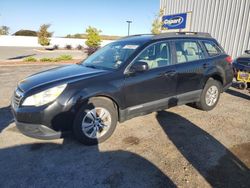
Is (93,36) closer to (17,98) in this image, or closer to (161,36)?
(161,36)

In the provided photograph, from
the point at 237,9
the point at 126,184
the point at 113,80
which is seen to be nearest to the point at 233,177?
the point at 126,184

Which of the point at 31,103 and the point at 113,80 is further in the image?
the point at 113,80

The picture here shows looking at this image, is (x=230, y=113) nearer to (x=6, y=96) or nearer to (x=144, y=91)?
(x=144, y=91)

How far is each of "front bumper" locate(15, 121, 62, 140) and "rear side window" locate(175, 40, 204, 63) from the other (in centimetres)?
279

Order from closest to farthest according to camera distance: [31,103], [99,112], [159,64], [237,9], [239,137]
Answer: [31,103] < [99,112] < [239,137] < [159,64] < [237,9]

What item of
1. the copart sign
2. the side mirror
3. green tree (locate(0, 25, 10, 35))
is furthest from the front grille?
green tree (locate(0, 25, 10, 35))

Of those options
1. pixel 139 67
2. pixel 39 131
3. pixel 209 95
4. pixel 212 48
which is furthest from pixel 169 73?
pixel 39 131

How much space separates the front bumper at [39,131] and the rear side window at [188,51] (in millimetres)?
2790

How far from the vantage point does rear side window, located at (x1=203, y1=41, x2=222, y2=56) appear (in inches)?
202

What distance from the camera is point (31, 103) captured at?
10.8 feet

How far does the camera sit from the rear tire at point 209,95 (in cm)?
510

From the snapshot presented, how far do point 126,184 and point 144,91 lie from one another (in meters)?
1.82

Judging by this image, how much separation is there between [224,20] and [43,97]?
12.0m

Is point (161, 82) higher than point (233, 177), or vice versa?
point (161, 82)
